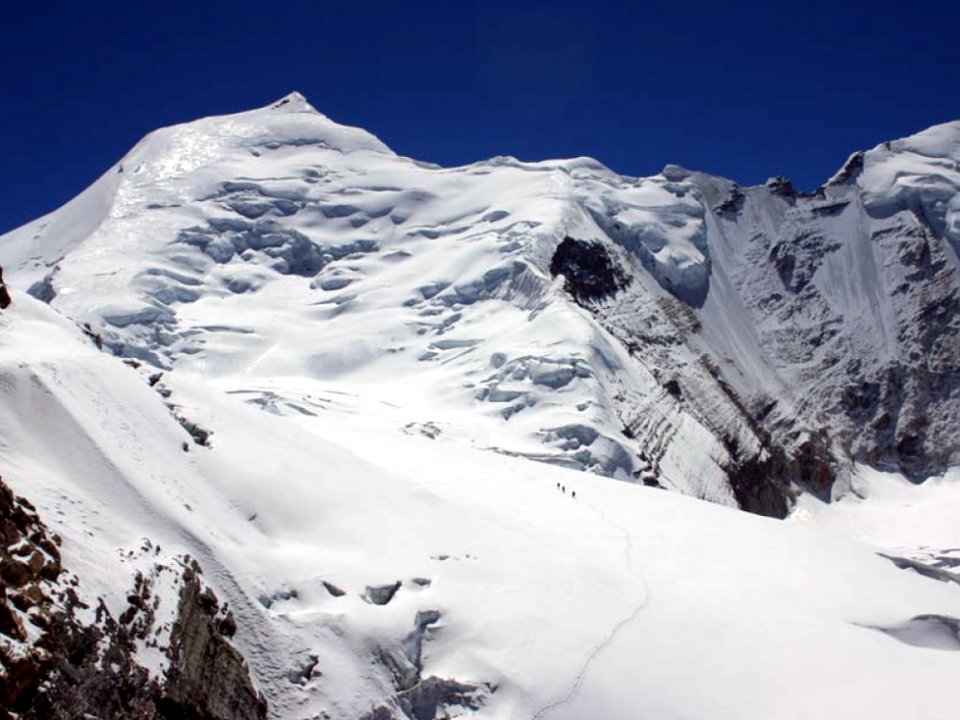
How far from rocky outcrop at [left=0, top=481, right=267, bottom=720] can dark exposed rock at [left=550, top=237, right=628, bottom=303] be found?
68901 millimetres

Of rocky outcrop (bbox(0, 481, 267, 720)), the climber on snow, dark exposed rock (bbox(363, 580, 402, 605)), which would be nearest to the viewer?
rocky outcrop (bbox(0, 481, 267, 720))

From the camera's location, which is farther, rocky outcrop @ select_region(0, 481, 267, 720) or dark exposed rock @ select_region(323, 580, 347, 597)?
dark exposed rock @ select_region(323, 580, 347, 597)

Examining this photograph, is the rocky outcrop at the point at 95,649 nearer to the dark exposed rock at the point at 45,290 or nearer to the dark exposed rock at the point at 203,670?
the dark exposed rock at the point at 203,670

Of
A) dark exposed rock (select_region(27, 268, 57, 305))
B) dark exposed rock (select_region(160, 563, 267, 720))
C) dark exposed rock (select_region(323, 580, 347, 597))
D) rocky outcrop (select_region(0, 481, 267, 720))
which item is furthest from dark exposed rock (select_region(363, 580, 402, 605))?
dark exposed rock (select_region(27, 268, 57, 305))

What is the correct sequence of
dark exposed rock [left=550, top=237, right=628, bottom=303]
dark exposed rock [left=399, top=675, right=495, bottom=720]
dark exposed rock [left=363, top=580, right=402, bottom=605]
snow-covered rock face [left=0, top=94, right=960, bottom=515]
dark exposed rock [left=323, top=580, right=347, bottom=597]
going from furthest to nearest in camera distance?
dark exposed rock [left=550, top=237, right=628, bottom=303], snow-covered rock face [left=0, top=94, right=960, bottom=515], dark exposed rock [left=363, top=580, right=402, bottom=605], dark exposed rock [left=323, top=580, right=347, bottom=597], dark exposed rock [left=399, top=675, right=495, bottom=720]

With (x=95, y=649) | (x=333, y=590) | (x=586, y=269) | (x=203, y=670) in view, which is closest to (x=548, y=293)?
(x=586, y=269)

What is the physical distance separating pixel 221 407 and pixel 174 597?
42.1ft

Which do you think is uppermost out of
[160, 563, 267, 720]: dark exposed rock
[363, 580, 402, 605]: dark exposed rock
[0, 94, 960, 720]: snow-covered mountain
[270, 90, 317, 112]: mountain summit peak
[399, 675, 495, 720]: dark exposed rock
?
[270, 90, 317, 112]: mountain summit peak

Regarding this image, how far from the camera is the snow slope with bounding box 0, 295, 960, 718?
25109 mm

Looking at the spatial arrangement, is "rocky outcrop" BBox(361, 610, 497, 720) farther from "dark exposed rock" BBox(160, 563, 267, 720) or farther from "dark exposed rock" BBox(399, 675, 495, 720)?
"dark exposed rock" BBox(160, 563, 267, 720)

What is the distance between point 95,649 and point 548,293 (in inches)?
2731

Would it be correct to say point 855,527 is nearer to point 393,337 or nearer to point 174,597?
point 393,337

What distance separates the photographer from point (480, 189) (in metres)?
113

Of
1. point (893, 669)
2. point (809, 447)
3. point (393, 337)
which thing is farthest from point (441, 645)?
point (809, 447)
